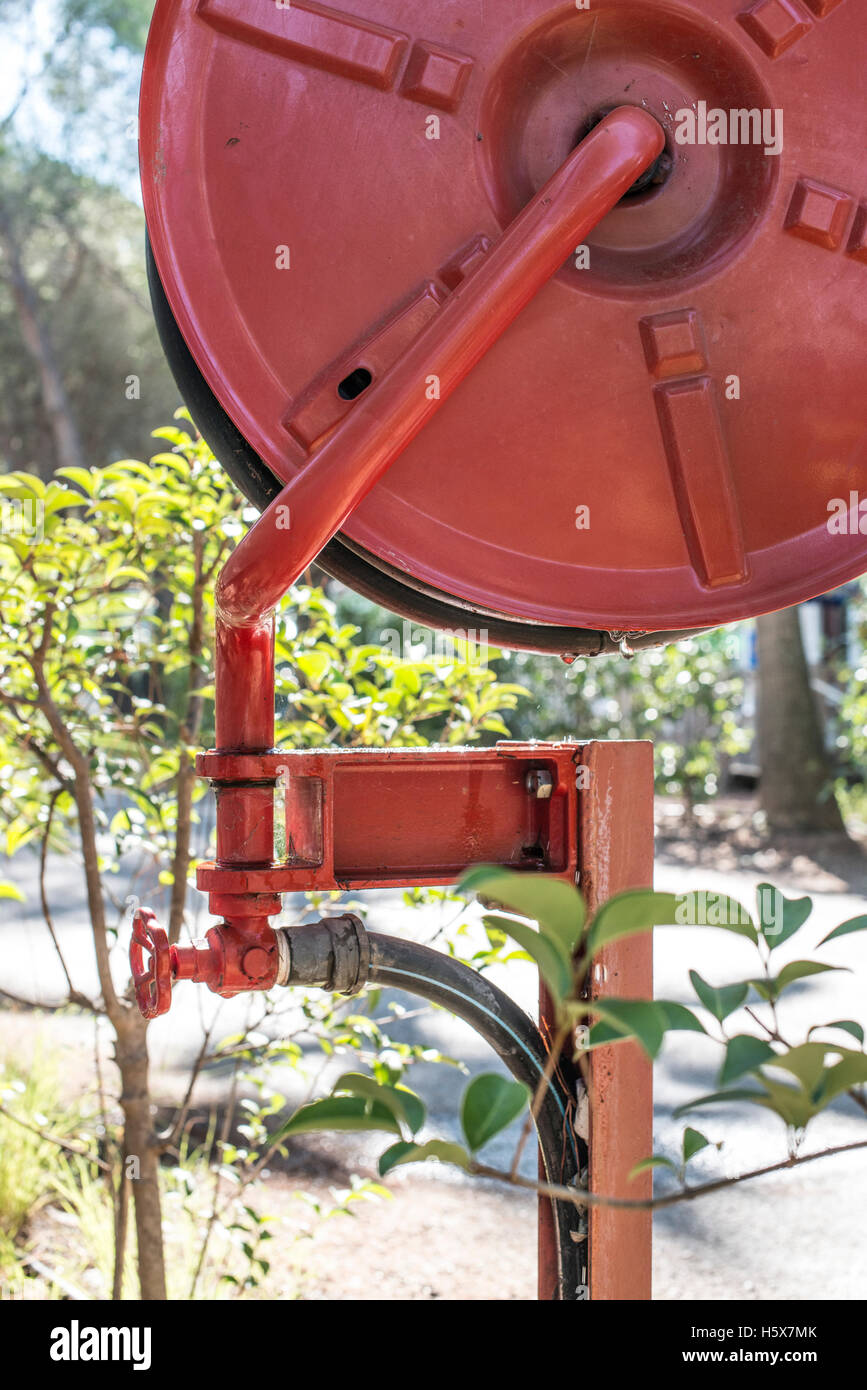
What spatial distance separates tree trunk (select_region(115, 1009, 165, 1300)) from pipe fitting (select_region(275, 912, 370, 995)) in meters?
1.02

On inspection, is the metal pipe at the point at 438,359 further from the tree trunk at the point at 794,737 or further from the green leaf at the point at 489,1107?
the tree trunk at the point at 794,737

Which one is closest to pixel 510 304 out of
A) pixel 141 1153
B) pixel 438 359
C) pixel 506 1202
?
pixel 438 359

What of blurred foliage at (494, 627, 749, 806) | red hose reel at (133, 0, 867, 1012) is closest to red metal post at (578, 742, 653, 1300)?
red hose reel at (133, 0, 867, 1012)

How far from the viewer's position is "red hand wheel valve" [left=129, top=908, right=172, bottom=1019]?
1146mm

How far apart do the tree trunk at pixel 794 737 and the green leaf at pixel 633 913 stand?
750cm

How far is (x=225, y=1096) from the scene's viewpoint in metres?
3.81

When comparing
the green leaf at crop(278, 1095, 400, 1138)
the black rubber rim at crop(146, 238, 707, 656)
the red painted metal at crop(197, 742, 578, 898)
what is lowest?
the green leaf at crop(278, 1095, 400, 1138)

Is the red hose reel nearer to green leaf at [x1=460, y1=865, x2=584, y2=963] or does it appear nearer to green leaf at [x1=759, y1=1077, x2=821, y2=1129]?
green leaf at [x1=460, y1=865, x2=584, y2=963]

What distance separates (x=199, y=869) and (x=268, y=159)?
2.25 feet

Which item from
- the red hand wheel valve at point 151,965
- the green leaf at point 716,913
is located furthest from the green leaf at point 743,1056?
the red hand wheel valve at point 151,965

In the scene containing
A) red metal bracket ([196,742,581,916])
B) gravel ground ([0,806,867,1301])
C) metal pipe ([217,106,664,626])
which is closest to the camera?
metal pipe ([217,106,664,626])

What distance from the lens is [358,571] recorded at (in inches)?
48.4

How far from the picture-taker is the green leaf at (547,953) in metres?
0.56
